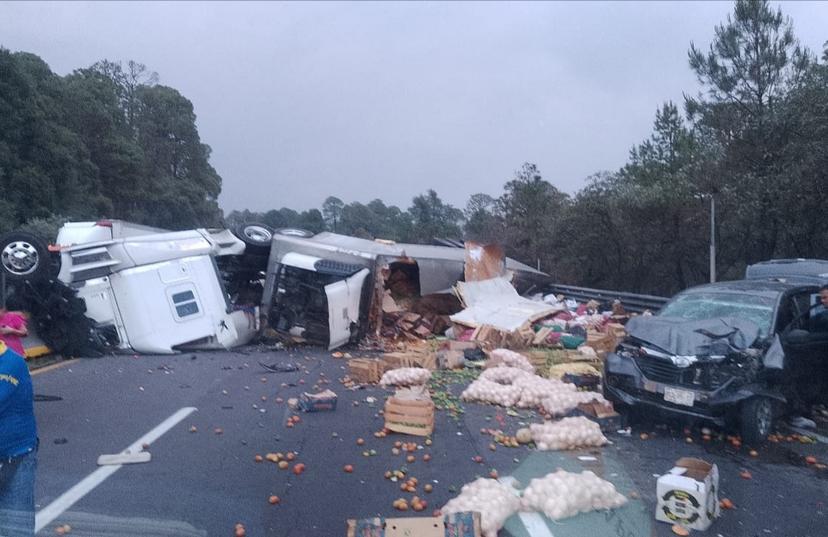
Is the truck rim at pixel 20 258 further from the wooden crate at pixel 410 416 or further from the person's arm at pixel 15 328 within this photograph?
the person's arm at pixel 15 328

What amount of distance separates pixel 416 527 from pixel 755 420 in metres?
5.00

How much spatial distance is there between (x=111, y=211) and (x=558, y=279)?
22279mm

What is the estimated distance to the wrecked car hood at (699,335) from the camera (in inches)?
341

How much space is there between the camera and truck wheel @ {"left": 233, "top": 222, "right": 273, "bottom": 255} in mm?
18344

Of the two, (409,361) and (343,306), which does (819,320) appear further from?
(343,306)

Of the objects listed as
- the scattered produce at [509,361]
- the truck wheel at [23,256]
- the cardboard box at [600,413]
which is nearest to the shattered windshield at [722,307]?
the cardboard box at [600,413]

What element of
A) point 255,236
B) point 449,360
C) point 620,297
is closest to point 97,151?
point 255,236

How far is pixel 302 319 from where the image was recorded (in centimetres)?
1666

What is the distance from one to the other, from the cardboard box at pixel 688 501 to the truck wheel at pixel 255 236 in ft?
45.0

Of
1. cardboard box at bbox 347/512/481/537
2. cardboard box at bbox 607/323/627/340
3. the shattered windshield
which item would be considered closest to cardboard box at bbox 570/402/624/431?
the shattered windshield

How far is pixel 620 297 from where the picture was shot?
65.3 ft

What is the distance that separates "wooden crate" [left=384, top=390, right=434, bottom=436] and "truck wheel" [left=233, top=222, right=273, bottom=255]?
10319 millimetres

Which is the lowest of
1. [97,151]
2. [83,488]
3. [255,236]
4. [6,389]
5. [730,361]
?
[83,488]

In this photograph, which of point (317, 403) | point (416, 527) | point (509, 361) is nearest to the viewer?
point (416, 527)
